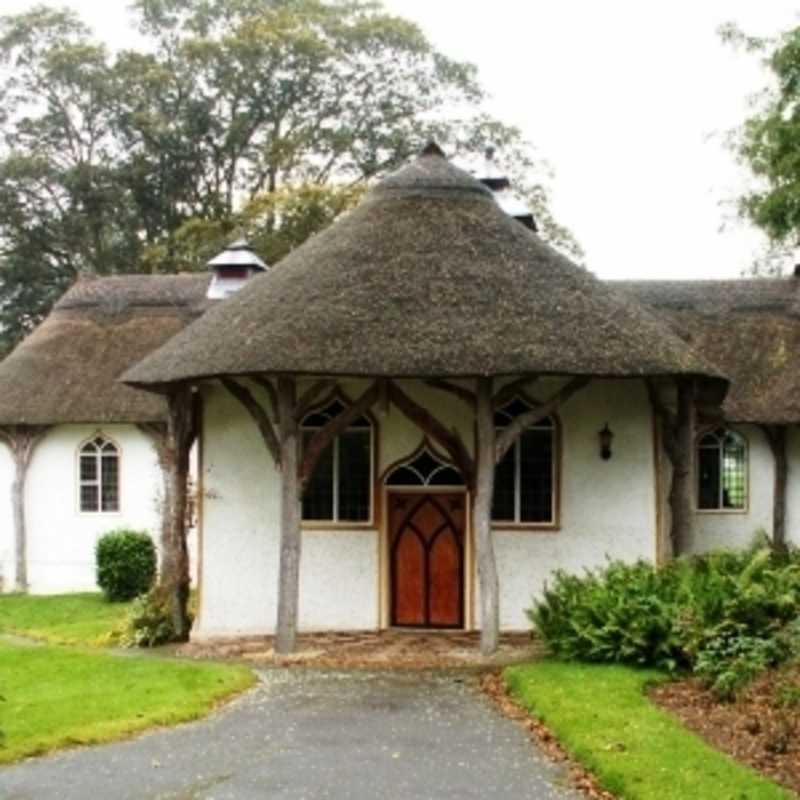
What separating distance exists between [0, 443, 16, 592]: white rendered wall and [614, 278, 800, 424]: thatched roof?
562 inches

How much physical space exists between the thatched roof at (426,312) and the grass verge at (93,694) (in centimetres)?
389

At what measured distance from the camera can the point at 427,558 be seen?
1908cm

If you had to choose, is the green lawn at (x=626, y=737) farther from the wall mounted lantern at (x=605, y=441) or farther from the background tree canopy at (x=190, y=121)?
the background tree canopy at (x=190, y=121)

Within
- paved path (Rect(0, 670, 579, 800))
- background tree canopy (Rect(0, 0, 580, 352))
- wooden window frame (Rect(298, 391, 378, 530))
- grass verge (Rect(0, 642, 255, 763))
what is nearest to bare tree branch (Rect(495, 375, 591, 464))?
wooden window frame (Rect(298, 391, 378, 530))

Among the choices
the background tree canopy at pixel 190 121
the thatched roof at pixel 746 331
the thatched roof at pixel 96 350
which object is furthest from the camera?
the background tree canopy at pixel 190 121

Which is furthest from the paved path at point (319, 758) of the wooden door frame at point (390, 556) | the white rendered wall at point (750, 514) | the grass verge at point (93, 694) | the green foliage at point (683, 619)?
the white rendered wall at point (750, 514)

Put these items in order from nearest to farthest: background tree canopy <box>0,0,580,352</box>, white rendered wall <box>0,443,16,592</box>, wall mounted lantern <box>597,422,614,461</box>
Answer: wall mounted lantern <box>597,422,614,461</box>, white rendered wall <box>0,443,16,592</box>, background tree canopy <box>0,0,580,352</box>

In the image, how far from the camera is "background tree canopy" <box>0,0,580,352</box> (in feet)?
154

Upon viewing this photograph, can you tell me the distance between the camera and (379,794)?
9.99 meters

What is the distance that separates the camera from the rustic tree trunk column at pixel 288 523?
17266mm

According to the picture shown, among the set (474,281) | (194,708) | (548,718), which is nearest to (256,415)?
(474,281)

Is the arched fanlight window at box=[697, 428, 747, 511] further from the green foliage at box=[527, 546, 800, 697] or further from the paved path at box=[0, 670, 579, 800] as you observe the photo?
the paved path at box=[0, 670, 579, 800]

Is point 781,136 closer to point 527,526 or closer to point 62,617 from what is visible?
point 527,526

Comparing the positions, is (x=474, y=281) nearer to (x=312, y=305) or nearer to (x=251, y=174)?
(x=312, y=305)
